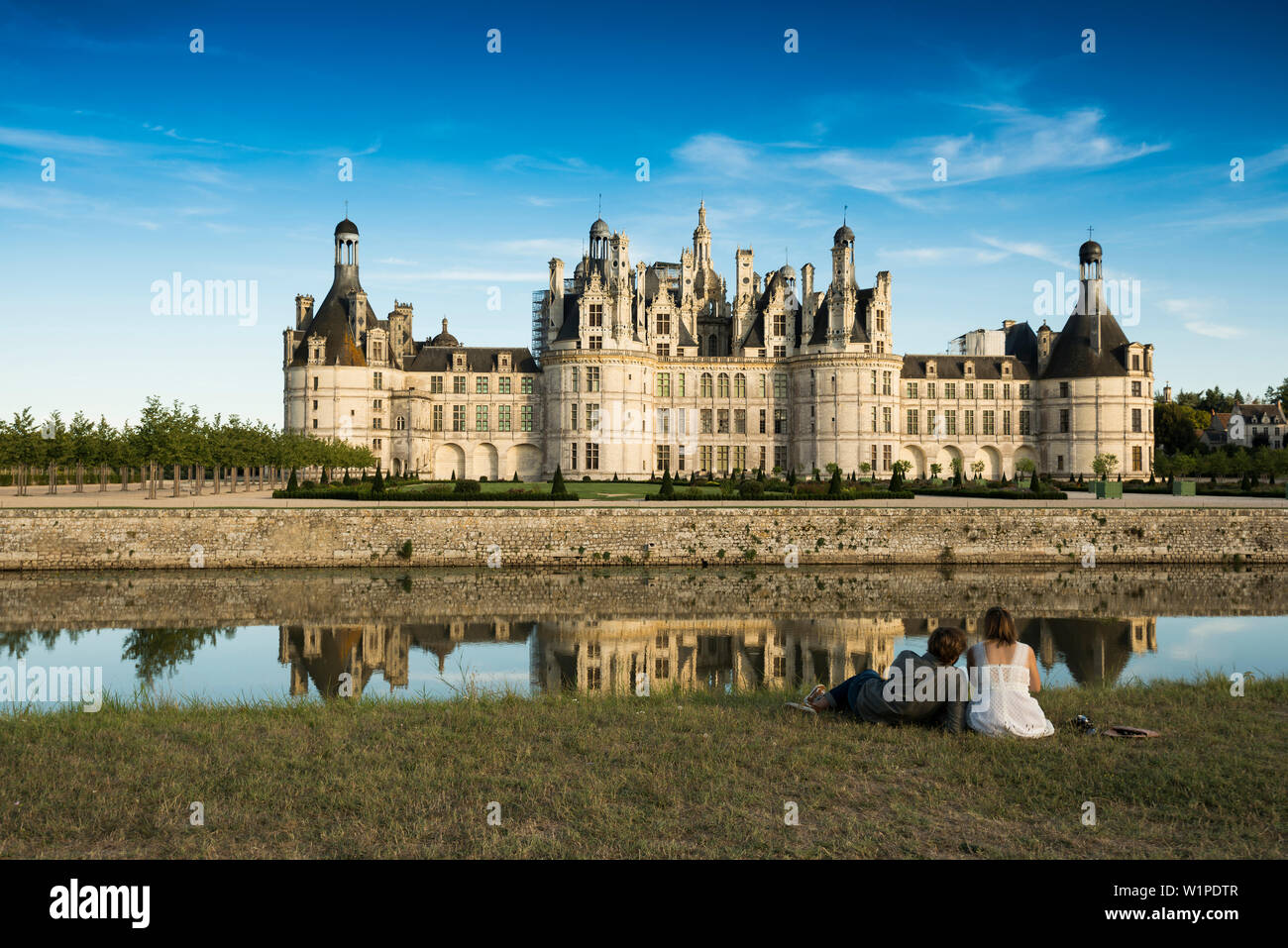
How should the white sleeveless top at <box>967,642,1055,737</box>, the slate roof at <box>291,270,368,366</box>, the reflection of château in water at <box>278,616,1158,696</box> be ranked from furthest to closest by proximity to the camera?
the slate roof at <box>291,270,368,366</box> < the reflection of château in water at <box>278,616,1158,696</box> < the white sleeveless top at <box>967,642,1055,737</box>

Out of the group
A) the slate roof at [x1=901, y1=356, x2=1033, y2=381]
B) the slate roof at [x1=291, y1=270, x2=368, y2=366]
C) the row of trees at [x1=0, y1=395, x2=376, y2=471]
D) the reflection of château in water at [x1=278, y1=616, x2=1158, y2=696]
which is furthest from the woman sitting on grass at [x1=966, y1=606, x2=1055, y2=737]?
the slate roof at [x1=901, y1=356, x2=1033, y2=381]

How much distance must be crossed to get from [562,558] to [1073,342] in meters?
58.2

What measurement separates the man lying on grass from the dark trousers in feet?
0.82

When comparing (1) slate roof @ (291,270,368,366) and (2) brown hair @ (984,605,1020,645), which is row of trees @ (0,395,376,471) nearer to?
(1) slate roof @ (291,270,368,366)

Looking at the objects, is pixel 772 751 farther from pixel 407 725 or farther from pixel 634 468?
pixel 634 468

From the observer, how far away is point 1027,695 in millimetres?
8133

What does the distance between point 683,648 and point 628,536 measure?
12.1 meters

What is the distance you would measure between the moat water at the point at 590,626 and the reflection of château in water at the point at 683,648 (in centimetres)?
7

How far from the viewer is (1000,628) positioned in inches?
318

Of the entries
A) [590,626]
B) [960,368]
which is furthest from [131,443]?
[960,368]

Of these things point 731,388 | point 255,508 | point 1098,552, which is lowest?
point 1098,552

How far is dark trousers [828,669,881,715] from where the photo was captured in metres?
9.00

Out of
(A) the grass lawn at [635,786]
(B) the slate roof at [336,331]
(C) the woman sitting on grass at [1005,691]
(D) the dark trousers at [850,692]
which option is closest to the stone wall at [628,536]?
(A) the grass lawn at [635,786]
